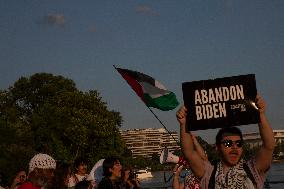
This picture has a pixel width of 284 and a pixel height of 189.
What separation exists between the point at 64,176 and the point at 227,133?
75.3 inches

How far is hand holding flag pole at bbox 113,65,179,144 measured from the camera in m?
8.95

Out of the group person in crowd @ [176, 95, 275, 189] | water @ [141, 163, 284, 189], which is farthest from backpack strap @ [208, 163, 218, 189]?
water @ [141, 163, 284, 189]

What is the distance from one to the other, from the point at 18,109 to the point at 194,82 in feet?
215

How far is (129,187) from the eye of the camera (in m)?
9.38

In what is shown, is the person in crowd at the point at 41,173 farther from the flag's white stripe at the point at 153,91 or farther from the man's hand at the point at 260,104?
the flag's white stripe at the point at 153,91

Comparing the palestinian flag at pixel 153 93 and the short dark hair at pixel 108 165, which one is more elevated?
the palestinian flag at pixel 153 93

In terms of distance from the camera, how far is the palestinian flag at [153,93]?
896 cm

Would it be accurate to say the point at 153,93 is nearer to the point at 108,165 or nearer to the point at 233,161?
the point at 108,165

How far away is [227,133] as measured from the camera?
4.80 metres

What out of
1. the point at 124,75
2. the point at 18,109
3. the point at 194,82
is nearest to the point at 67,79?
the point at 18,109

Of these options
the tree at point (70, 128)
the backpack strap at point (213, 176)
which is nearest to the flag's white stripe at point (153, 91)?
the backpack strap at point (213, 176)

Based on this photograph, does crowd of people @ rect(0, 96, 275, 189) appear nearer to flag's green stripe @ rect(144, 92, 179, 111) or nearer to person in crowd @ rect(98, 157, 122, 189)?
person in crowd @ rect(98, 157, 122, 189)

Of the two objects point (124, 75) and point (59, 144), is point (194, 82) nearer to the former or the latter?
point (124, 75)

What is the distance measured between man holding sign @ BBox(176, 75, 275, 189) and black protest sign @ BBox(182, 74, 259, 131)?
61 millimetres
